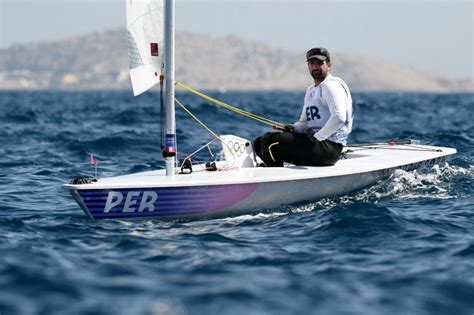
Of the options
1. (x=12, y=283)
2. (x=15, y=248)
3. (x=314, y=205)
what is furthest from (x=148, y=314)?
(x=314, y=205)

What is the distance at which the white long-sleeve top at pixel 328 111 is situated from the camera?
10.2m

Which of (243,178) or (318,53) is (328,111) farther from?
(243,178)

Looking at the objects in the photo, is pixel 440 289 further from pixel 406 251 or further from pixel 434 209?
pixel 434 209

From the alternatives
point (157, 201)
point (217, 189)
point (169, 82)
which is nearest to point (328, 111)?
point (217, 189)

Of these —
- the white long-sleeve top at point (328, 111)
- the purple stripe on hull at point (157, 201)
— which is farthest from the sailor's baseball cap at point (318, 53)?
the purple stripe on hull at point (157, 201)

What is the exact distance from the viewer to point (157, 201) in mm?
8898

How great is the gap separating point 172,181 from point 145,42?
1.79 metres

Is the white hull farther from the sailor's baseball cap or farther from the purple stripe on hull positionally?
the sailor's baseball cap

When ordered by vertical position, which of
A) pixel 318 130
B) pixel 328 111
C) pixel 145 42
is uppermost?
pixel 145 42

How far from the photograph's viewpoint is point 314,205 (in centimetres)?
1007

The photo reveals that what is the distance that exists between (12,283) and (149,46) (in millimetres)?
3898

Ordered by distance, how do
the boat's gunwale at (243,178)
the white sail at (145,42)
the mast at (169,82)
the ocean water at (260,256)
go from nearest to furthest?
1. the ocean water at (260,256)
2. the boat's gunwale at (243,178)
3. the mast at (169,82)
4. the white sail at (145,42)

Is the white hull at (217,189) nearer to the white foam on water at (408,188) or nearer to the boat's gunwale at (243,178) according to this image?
the boat's gunwale at (243,178)

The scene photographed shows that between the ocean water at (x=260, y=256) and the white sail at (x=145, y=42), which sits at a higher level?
the white sail at (x=145, y=42)
